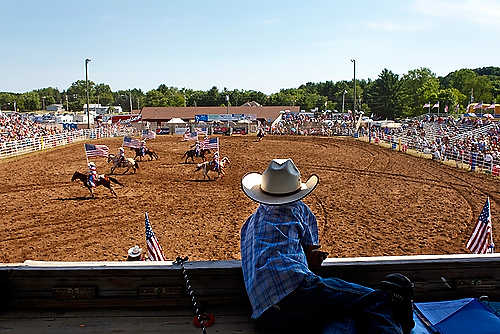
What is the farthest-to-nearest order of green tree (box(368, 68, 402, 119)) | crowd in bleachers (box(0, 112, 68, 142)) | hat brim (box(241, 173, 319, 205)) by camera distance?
green tree (box(368, 68, 402, 119)), crowd in bleachers (box(0, 112, 68, 142)), hat brim (box(241, 173, 319, 205))

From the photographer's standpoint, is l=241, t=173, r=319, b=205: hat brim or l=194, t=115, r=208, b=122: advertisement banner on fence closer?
l=241, t=173, r=319, b=205: hat brim

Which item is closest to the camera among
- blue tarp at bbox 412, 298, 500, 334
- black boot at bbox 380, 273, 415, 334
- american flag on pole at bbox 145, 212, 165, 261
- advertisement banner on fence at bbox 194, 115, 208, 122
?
black boot at bbox 380, 273, 415, 334

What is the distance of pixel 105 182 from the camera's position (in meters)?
14.5

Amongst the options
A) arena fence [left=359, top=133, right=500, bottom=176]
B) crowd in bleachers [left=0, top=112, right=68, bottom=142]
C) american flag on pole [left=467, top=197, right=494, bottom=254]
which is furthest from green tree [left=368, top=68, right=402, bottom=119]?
american flag on pole [left=467, top=197, right=494, bottom=254]

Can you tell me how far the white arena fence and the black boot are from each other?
28.3 meters

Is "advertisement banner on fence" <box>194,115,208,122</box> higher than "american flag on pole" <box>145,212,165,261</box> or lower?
higher

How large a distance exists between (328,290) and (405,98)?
8209 centimetres

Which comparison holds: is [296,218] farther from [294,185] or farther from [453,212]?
[453,212]

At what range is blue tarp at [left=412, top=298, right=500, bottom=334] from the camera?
2.43m

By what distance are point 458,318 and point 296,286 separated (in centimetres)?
111

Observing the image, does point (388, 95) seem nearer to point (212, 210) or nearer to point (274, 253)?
point (212, 210)

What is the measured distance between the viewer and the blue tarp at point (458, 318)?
7.97 ft

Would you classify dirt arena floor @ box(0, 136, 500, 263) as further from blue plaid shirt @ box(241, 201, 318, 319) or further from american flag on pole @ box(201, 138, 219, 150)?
blue plaid shirt @ box(241, 201, 318, 319)

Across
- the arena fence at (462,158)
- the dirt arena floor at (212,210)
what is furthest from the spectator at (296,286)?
the arena fence at (462,158)
